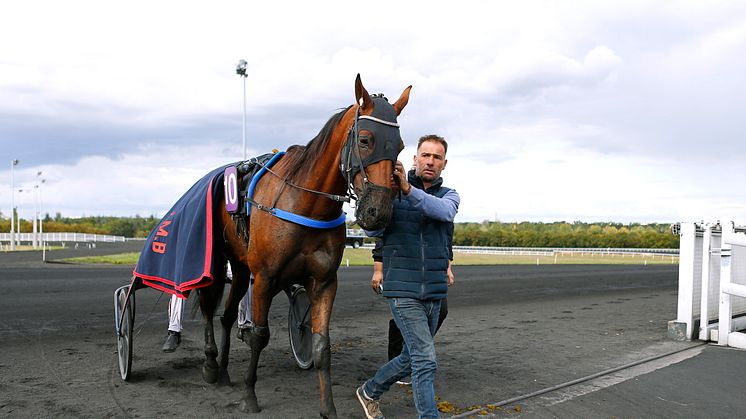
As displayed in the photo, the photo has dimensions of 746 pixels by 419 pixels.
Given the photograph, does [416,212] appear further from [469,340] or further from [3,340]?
[3,340]

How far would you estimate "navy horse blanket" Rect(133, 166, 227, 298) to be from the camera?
16.3ft

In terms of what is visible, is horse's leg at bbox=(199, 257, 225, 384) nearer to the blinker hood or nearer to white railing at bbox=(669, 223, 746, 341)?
the blinker hood

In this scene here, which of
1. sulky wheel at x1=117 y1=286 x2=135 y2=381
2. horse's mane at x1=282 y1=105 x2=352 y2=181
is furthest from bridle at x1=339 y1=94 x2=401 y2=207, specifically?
sulky wheel at x1=117 y1=286 x2=135 y2=381

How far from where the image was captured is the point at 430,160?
3955mm

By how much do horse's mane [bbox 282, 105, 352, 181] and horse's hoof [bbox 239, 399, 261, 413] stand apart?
66.8 inches

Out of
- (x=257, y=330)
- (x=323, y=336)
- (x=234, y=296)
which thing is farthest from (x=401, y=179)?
(x=234, y=296)

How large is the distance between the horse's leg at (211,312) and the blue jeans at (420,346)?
2116mm

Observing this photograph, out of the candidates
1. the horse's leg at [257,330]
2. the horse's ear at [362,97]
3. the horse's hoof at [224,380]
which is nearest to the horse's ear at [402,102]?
the horse's ear at [362,97]

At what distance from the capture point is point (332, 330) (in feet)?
27.7

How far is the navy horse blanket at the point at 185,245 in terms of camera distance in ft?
16.3

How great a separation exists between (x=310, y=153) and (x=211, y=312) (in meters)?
2.35

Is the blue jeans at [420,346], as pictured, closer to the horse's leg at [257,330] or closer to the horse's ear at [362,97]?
the horse's leg at [257,330]

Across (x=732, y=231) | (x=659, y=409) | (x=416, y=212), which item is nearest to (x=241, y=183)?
(x=416, y=212)

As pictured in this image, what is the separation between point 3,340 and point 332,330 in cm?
417
